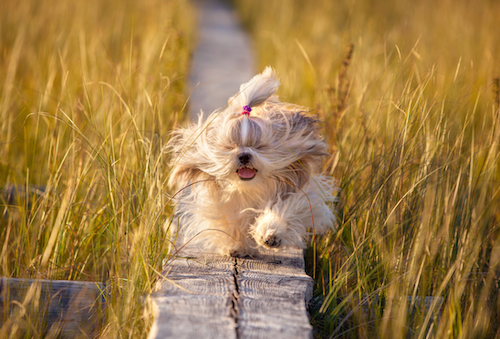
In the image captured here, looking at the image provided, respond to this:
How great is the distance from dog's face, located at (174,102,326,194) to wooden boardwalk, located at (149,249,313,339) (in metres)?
0.41

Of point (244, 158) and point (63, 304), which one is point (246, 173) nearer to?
point (244, 158)

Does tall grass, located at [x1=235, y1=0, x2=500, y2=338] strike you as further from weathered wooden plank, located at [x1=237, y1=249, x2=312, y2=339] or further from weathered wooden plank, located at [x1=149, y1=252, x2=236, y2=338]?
weathered wooden plank, located at [x1=149, y1=252, x2=236, y2=338]

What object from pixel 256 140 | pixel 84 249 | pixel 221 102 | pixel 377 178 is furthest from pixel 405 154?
pixel 221 102

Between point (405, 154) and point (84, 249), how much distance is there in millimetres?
1827

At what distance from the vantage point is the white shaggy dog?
2.18 m

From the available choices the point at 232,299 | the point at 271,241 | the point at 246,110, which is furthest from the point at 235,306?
the point at 246,110

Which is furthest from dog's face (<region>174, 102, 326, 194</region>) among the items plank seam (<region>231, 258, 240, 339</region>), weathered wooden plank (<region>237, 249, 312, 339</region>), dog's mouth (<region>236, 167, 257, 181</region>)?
plank seam (<region>231, 258, 240, 339</region>)

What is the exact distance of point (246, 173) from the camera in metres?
2.17

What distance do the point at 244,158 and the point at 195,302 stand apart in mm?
732

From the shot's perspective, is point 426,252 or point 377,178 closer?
point 426,252

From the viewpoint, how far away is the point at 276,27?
9.07m

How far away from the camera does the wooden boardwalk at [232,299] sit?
1585 millimetres

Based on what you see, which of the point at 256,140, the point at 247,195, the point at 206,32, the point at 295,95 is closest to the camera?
the point at 256,140

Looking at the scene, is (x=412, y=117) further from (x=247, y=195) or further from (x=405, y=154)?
(x=247, y=195)
